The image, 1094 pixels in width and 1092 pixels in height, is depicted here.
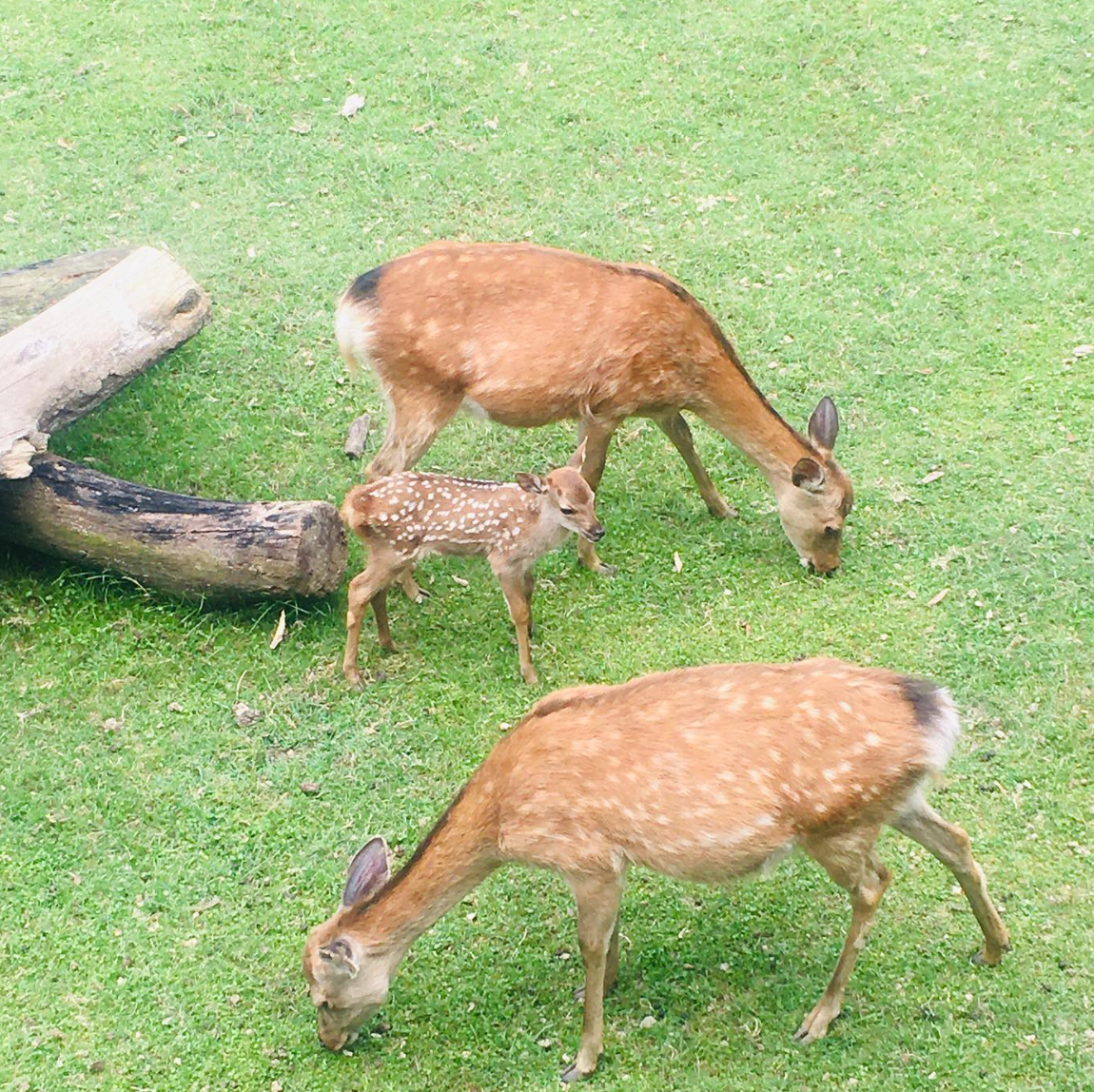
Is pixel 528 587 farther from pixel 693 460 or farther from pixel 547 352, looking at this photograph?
pixel 693 460

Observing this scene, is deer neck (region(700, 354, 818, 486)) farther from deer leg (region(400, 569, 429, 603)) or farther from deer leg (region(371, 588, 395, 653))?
deer leg (region(371, 588, 395, 653))

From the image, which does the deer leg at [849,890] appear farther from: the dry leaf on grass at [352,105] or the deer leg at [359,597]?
the dry leaf on grass at [352,105]

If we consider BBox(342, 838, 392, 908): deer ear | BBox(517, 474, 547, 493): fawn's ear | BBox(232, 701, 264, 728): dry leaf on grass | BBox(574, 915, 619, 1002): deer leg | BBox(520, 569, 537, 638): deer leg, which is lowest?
BBox(232, 701, 264, 728): dry leaf on grass

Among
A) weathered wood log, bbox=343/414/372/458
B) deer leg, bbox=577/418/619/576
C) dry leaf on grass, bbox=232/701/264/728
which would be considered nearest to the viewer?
dry leaf on grass, bbox=232/701/264/728

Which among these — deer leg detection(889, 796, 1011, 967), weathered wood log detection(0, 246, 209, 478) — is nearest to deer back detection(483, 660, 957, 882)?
deer leg detection(889, 796, 1011, 967)

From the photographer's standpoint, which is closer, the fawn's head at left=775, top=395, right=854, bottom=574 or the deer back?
the deer back

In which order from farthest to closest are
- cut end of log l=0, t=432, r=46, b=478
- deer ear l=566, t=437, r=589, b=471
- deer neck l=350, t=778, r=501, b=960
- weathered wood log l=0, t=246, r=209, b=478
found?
deer ear l=566, t=437, r=589, b=471
weathered wood log l=0, t=246, r=209, b=478
cut end of log l=0, t=432, r=46, b=478
deer neck l=350, t=778, r=501, b=960

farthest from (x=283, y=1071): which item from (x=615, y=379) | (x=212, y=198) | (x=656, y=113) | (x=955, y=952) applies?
(x=656, y=113)

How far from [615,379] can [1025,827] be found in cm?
257

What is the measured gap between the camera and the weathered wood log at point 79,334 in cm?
621

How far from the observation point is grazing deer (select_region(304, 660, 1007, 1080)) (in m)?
4.34

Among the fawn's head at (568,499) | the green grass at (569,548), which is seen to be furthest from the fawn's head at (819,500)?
the fawn's head at (568,499)

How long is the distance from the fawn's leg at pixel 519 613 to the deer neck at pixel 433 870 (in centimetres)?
148

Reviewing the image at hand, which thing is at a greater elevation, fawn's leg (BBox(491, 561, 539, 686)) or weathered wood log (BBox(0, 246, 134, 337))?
weathered wood log (BBox(0, 246, 134, 337))
